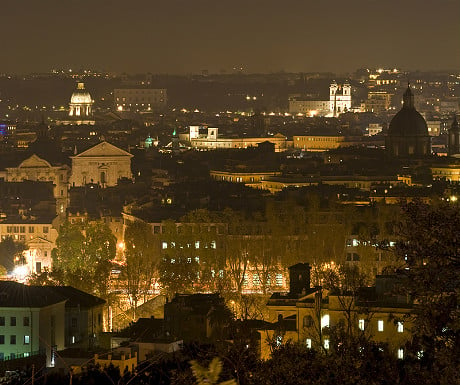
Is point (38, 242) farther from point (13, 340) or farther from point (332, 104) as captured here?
point (332, 104)

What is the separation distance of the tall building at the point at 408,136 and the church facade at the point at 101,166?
48.5 ft

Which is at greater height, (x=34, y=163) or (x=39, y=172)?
(x=34, y=163)

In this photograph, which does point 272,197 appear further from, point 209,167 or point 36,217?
point 209,167

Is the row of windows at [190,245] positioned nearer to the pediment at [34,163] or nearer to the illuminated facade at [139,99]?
the pediment at [34,163]

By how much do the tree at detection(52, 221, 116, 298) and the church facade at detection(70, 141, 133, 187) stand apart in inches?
822

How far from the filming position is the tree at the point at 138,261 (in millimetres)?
34647

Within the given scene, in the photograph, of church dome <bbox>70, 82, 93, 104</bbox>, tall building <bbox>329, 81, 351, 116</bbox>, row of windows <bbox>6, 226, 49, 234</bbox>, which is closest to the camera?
row of windows <bbox>6, 226, 49, 234</bbox>

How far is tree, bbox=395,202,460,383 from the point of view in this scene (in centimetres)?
1205

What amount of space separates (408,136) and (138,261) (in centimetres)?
4229

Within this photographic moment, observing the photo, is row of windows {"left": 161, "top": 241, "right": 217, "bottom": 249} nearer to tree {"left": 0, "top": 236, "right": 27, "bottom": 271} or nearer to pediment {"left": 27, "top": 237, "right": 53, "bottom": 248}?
tree {"left": 0, "top": 236, "right": 27, "bottom": 271}

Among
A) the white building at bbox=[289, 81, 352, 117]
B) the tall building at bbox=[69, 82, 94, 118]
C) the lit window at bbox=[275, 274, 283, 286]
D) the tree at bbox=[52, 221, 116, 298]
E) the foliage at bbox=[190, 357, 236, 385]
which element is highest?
the white building at bbox=[289, 81, 352, 117]

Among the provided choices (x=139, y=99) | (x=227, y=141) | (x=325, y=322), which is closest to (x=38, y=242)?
(x=325, y=322)

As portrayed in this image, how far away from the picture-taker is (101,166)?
68625 mm

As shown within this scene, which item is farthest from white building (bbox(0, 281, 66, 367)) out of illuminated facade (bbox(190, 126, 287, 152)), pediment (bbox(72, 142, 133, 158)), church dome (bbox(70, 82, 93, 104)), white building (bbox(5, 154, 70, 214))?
church dome (bbox(70, 82, 93, 104))
